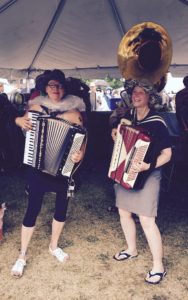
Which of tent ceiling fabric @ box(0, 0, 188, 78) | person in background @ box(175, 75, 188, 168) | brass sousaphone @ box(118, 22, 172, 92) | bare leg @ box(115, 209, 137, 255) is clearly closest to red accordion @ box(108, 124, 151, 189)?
bare leg @ box(115, 209, 137, 255)

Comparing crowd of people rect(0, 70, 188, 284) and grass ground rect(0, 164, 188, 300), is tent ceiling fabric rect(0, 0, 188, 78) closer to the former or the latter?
crowd of people rect(0, 70, 188, 284)

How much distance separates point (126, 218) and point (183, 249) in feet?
2.93

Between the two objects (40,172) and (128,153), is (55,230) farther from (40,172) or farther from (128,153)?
(128,153)

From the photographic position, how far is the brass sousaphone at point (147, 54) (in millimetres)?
3928

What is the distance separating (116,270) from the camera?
284 cm

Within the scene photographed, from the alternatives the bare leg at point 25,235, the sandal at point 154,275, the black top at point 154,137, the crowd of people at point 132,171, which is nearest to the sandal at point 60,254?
the crowd of people at point 132,171

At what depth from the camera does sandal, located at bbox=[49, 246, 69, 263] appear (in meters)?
2.94

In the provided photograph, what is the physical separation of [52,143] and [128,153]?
2.15 feet

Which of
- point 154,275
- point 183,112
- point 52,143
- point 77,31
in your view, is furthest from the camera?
point 77,31

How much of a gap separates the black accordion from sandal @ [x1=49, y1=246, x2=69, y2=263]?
2.85 ft

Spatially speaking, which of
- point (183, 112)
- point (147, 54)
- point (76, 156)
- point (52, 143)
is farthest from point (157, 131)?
point (183, 112)

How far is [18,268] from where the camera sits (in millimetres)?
2717

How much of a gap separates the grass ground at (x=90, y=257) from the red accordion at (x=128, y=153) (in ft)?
2.98

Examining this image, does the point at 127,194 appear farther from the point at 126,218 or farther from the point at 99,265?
the point at 99,265
